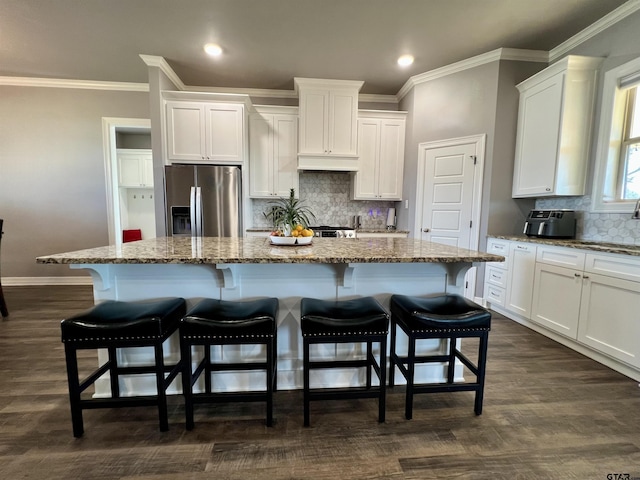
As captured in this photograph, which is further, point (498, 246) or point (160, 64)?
point (160, 64)

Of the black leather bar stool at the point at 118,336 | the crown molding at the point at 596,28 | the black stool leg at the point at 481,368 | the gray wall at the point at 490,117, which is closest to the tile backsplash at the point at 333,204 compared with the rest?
the gray wall at the point at 490,117

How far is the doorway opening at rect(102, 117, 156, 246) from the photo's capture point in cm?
411

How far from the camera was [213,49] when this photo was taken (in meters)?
3.15

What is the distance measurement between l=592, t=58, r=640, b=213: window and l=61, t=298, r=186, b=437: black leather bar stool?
145 inches

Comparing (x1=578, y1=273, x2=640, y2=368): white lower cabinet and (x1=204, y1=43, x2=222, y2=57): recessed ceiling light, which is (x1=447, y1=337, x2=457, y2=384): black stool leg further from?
(x1=204, y1=43, x2=222, y2=57): recessed ceiling light

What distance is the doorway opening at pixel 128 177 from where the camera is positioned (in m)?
4.11

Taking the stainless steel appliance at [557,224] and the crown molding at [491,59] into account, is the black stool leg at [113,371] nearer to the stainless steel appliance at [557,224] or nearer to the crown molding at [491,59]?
the stainless steel appliance at [557,224]

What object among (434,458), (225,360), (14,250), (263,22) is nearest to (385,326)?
(434,458)

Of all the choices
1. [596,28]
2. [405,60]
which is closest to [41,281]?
[405,60]

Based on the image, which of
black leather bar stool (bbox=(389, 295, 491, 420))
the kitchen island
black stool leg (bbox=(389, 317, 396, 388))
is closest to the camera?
black leather bar stool (bbox=(389, 295, 491, 420))

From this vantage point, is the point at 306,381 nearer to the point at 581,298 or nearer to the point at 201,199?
the point at 581,298

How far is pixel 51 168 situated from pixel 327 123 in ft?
13.2

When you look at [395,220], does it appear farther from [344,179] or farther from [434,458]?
[434,458]

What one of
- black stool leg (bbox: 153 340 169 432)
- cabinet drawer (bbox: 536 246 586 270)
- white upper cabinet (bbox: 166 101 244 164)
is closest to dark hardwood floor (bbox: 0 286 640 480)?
black stool leg (bbox: 153 340 169 432)
